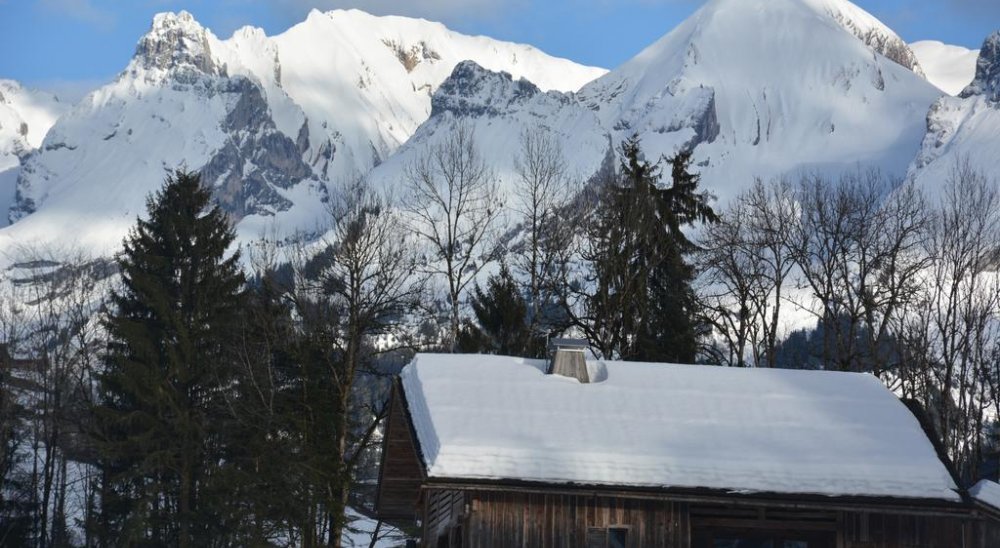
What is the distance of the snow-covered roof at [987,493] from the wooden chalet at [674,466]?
57mm

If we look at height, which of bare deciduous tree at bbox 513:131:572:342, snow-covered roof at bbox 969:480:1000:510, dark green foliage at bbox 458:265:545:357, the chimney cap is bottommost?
snow-covered roof at bbox 969:480:1000:510

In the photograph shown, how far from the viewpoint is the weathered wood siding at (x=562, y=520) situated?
63.2 ft

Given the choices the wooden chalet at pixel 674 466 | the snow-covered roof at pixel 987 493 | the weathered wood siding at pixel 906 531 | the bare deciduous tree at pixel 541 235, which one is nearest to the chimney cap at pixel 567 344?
the wooden chalet at pixel 674 466

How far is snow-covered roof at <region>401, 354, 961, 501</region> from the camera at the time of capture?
1897 cm

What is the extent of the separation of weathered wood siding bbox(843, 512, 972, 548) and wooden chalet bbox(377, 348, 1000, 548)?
17 mm

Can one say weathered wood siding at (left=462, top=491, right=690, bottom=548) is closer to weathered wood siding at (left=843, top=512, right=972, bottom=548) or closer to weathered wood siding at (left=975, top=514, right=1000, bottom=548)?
weathered wood siding at (left=843, top=512, right=972, bottom=548)

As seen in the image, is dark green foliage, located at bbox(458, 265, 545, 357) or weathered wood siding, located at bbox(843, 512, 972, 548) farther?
dark green foliage, located at bbox(458, 265, 545, 357)

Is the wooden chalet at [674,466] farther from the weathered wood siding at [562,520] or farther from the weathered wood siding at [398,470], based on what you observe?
the weathered wood siding at [398,470]

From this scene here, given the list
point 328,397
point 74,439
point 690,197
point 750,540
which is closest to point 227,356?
point 328,397

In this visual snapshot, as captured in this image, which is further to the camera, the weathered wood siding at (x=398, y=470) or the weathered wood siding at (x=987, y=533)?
the weathered wood siding at (x=398, y=470)

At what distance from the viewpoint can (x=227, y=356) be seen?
33344mm

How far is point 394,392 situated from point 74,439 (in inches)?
866

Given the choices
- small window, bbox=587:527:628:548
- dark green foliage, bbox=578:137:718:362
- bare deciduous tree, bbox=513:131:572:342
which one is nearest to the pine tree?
bare deciduous tree, bbox=513:131:572:342

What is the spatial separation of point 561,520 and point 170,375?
59.5ft
